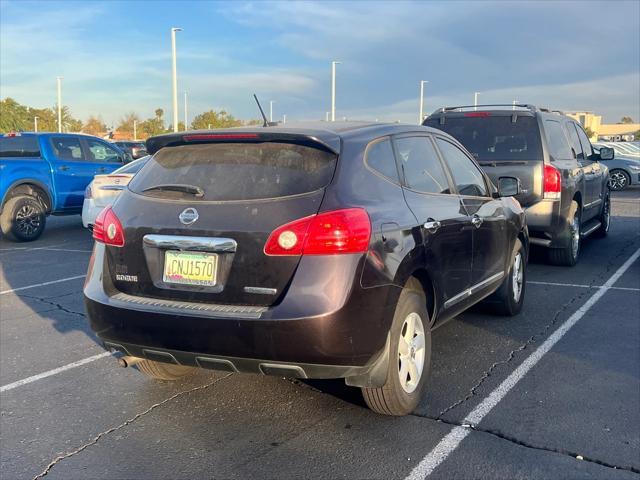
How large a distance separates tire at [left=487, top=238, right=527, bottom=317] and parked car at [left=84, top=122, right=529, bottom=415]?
1794 mm

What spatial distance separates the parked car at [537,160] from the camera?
25.7 feet

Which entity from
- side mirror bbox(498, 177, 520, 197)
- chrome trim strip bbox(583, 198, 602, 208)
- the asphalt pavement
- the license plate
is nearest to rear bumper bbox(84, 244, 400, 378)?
the license plate

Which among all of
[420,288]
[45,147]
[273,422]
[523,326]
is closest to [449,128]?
[523,326]

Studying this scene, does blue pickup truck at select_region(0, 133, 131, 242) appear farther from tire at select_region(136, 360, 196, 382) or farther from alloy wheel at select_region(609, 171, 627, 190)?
alloy wheel at select_region(609, 171, 627, 190)

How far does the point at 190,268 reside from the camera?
3605 mm

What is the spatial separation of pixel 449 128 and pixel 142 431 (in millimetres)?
5978

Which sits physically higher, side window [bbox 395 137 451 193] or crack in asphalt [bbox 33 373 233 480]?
side window [bbox 395 137 451 193]

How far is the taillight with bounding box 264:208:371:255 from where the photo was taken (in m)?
3.38

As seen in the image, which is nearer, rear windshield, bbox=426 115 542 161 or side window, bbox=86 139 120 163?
rear windshield, bbox=426 115 542 161

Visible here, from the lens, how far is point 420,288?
4.11 metres

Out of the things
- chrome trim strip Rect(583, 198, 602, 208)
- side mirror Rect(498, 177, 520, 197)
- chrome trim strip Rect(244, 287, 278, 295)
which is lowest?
chrome trim strip Rect(583, 198, 602, 208)

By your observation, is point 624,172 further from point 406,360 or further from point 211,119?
point 211,119

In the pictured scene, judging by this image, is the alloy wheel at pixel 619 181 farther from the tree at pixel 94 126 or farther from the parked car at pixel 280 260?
the tree at pixel 94 126

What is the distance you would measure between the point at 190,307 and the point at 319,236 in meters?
0.80
